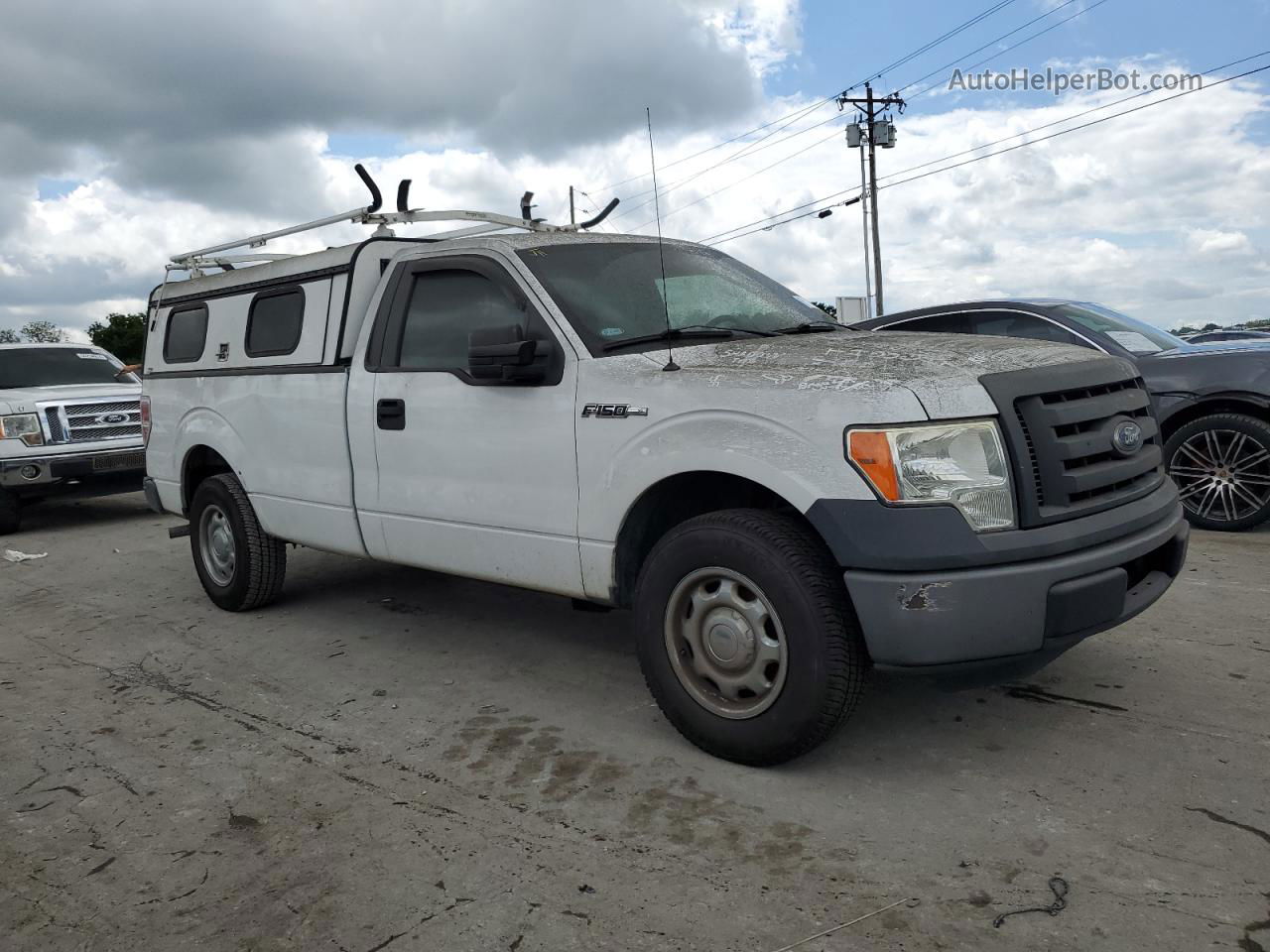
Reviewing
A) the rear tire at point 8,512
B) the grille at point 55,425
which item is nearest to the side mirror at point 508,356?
the grille at point 55,425

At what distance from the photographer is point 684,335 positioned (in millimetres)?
3912

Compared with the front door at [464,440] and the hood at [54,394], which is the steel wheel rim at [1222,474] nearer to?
the front door at [464,440]

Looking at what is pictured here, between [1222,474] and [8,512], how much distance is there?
10.5 meters

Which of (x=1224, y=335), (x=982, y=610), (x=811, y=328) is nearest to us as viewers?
(x=982, y=610)

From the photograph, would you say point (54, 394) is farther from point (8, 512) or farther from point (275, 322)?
point (275, 322)

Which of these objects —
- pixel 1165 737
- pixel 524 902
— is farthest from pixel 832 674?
pixel 1165 737

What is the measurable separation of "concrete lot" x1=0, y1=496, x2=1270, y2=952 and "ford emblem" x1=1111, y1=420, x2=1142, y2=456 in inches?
39.1

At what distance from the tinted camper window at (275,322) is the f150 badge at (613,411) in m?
2.23

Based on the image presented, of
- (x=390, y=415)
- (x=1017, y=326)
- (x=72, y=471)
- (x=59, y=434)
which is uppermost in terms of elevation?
(x=1017, y=326)

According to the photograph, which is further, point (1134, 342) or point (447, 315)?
point (1134, 342)

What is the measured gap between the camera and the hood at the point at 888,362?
300cm

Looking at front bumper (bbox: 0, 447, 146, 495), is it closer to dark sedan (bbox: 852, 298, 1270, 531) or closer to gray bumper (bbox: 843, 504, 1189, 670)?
dark sedan (bbox: 852, 298, 1270, 531)

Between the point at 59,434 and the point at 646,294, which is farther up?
the point at 646,294

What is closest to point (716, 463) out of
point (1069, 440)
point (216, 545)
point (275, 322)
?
point (1069, 440)
